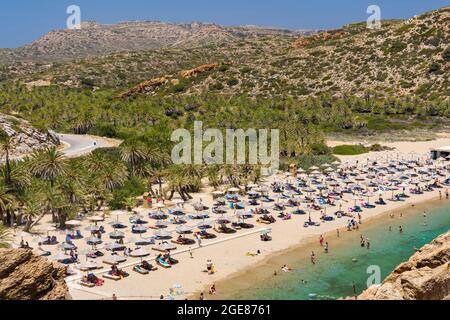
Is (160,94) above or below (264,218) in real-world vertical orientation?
above

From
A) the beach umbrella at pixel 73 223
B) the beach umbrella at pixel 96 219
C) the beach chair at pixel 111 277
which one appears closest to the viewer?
the beach chair at pixel 111 277

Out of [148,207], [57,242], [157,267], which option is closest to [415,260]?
[157,267]

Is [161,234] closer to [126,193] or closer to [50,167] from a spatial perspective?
[126,193]

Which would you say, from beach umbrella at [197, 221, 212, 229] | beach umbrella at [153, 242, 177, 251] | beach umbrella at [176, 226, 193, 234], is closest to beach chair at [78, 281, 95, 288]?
beach umbrella at [153, 242, 177, 251]

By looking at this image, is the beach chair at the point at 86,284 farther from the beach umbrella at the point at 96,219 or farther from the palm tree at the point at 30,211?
the palm tree at the point at 30,211

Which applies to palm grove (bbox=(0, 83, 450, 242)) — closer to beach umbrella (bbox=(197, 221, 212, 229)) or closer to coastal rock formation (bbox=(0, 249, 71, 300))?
beach umbrella (bbox=(197, 221, 212, 229))

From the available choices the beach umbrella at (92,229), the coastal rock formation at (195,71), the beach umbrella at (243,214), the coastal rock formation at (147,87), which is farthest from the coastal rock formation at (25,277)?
the coastal rock formation at (195,71)
